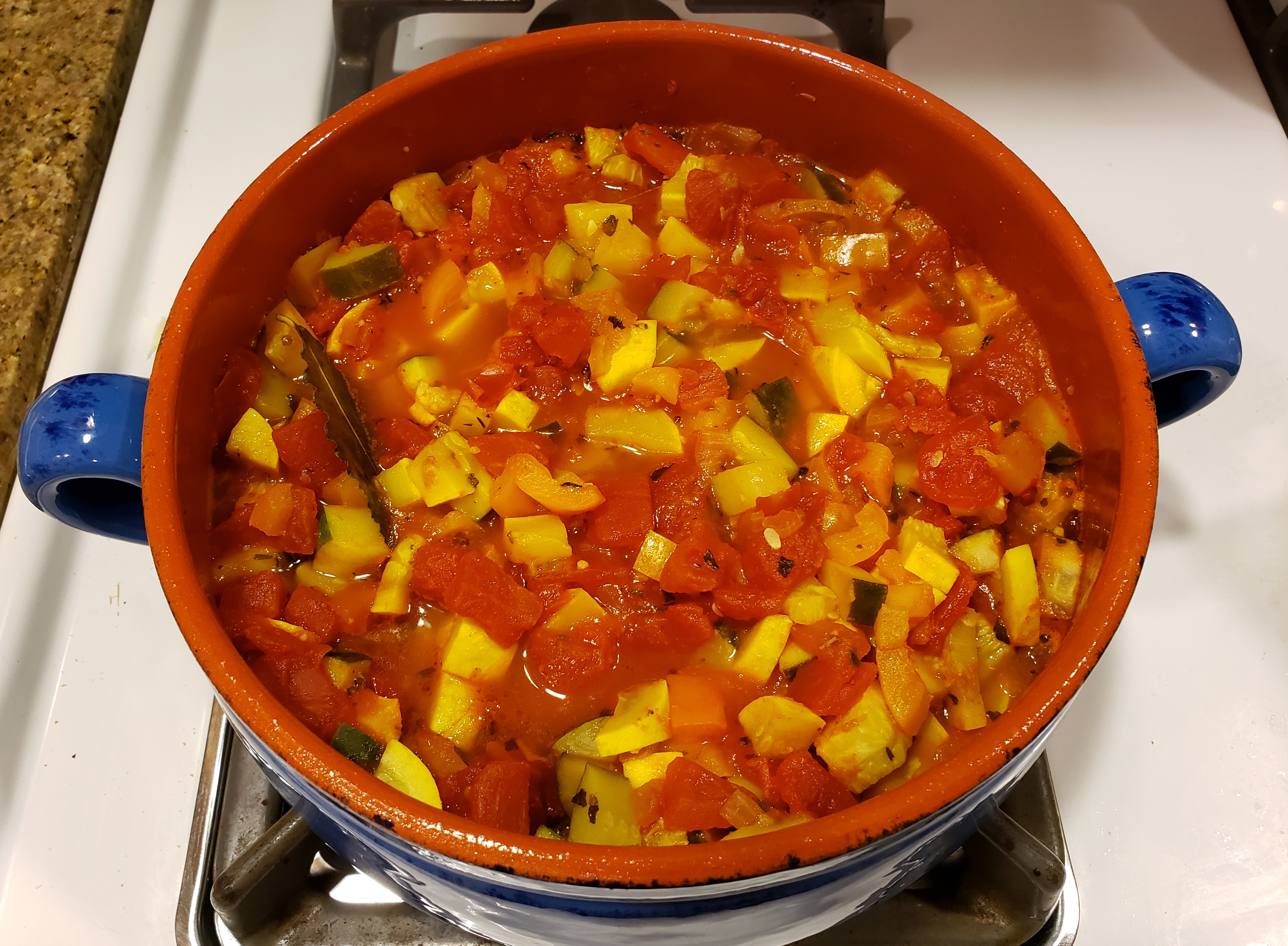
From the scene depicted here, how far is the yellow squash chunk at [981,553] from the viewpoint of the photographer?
121cm

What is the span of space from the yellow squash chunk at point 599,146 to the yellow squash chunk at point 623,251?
0.48 feet

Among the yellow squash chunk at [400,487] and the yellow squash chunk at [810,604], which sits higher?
the yellow squash chunk at [400,487]

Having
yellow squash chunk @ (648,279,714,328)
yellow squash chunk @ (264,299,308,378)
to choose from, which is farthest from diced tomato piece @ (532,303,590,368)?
yellow squash chunk @ (264,299,308,378)

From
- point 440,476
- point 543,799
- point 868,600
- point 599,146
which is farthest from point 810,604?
point 599,146

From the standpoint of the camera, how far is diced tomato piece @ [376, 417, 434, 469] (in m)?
1.28

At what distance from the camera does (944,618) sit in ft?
3.82

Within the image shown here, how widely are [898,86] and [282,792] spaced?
117cm

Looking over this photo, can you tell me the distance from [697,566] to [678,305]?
0.42 meters

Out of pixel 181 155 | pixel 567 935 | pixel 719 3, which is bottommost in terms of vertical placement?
pixel 567 935

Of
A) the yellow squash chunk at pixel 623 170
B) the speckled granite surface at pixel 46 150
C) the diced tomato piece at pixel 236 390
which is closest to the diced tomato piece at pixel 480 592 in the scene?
the diced tomato piece at pixel 236 390

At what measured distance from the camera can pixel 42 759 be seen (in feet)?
4.57

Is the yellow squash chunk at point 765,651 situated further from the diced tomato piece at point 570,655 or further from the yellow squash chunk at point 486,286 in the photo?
the yellow squash chunk at point 486,286

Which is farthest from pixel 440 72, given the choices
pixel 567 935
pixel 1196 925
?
pixel 1196 925

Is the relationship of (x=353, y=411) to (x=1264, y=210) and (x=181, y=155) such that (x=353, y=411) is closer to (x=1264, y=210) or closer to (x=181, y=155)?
(x=181, y=155)
